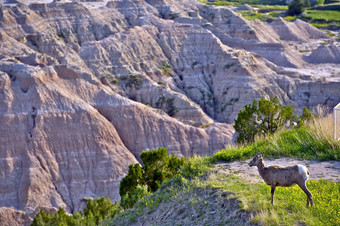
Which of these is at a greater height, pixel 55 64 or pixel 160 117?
pixel 55 64

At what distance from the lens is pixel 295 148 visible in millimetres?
15844

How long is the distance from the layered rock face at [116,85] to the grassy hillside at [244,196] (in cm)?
2951

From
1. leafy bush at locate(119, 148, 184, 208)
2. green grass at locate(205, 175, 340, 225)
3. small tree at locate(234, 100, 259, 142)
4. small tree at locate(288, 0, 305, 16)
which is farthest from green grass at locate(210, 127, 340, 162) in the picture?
small tree at locate(288, 0, 305, 16)

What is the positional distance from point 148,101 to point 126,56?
20.2 ft

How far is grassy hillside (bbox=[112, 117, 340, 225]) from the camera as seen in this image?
11.2 meters

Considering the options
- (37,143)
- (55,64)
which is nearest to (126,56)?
(55,64)

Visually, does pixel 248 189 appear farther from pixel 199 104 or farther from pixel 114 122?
pixel 199 104

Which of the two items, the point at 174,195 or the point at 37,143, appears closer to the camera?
the point at 174,195

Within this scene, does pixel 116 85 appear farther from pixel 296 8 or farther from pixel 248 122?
pixel 296 8

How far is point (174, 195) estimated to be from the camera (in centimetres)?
1412

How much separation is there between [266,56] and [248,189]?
58298 mm

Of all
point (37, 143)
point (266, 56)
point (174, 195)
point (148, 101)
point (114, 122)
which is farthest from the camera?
point (266, 56)

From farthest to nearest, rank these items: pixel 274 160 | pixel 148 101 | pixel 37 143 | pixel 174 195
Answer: pixel 148 101 → pixel 37 143 → pixel 274 160 → pixel 174 195

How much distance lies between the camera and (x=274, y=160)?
15.4 m
